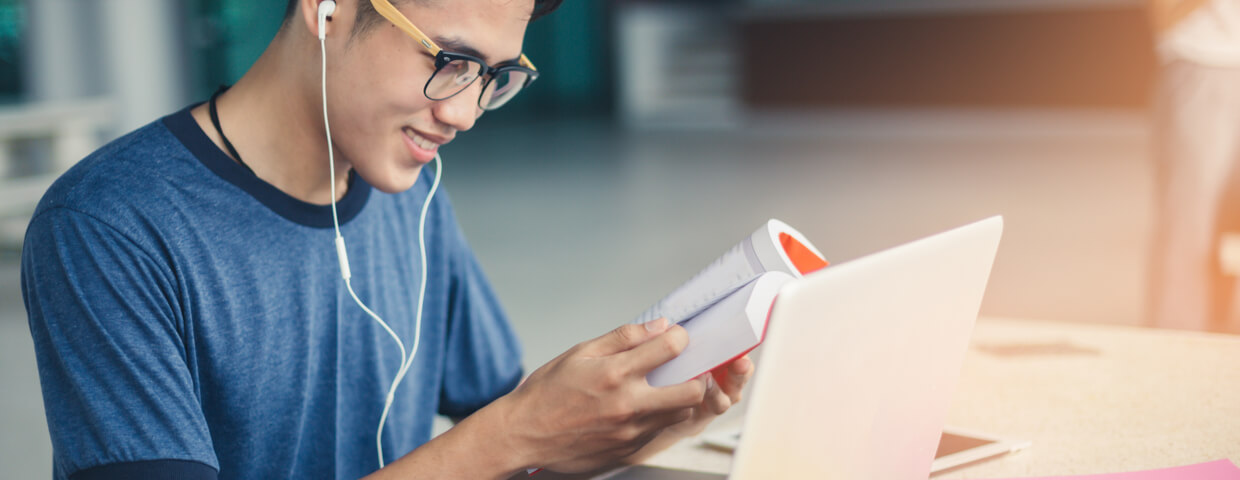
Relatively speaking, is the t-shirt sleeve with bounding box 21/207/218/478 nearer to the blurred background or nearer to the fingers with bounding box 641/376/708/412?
the fingers with bounding box 641/376/708/412

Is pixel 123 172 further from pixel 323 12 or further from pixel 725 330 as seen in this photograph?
pixel 725 330

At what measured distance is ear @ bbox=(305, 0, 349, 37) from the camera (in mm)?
924

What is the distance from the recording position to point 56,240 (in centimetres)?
80

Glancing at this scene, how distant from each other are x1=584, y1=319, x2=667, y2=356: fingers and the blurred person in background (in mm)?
1267

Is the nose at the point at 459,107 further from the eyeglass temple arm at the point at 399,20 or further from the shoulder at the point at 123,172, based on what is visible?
the shoulder at the point at 123,172

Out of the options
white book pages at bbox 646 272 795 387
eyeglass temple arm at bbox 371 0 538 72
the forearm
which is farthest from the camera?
eyeglass temple arm at bbox 371 0 538 72

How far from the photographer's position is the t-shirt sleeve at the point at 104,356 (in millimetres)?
764

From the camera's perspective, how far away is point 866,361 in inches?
23.3

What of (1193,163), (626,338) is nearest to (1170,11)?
(1193,163)

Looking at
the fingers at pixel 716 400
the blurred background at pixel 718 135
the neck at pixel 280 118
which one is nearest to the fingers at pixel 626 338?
the fingers at pixel 716 400

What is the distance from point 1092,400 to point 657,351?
552 mm

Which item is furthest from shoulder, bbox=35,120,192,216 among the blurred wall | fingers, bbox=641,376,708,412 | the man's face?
the blurred wall

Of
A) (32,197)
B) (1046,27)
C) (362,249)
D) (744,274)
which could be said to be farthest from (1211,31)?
(1046,27)

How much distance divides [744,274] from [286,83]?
51cm
